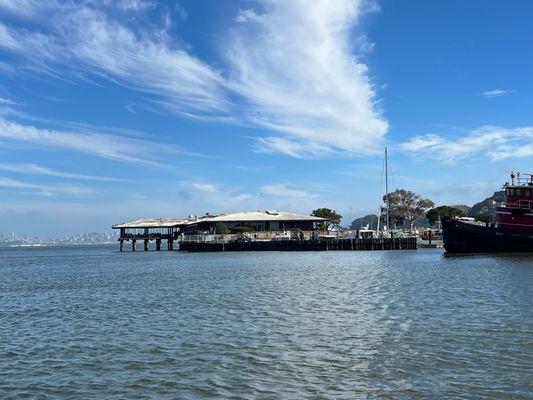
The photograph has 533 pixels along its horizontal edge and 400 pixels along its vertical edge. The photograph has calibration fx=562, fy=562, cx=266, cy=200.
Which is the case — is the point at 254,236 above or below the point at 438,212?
below

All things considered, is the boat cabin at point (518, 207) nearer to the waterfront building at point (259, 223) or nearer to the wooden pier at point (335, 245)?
the wooden pier at point (335, 245)

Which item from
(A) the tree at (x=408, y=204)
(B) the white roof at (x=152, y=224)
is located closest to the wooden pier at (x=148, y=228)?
(B) the white roof at (x=152, y=224)

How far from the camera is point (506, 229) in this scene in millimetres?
53281

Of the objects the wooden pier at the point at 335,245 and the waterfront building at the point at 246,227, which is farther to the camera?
the waterfront building at the point at 246,227

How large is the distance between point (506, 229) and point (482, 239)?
2436 mm

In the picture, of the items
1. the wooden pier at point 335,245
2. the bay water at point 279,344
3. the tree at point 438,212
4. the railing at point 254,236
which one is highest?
the tree at point 438,212

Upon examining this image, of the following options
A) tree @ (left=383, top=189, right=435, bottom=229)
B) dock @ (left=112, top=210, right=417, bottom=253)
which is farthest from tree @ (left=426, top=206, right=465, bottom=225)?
dock @ (left=112, top=210, right=417, bottom=253)

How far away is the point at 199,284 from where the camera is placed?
33688 millimetres

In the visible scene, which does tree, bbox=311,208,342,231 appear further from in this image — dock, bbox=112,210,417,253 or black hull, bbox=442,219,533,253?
black hull, bbox=442,219,533,253

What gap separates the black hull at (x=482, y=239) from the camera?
52312mm

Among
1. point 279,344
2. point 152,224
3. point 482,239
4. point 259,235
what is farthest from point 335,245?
point 279,344

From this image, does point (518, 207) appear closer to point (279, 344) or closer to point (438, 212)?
point (279, 344)

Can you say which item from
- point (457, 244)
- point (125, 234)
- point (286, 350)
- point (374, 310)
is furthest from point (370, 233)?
point (286, 350)

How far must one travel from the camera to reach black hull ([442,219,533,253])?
5231 centimetres
